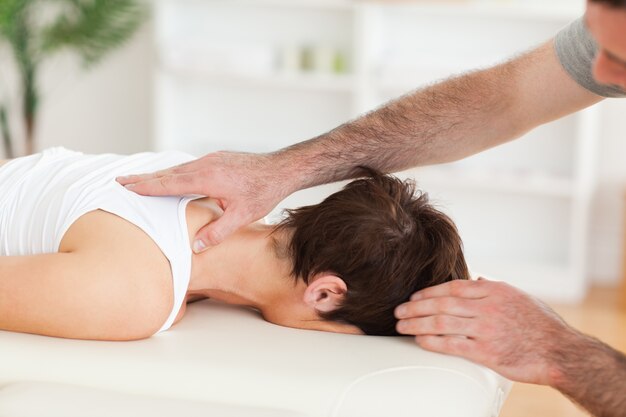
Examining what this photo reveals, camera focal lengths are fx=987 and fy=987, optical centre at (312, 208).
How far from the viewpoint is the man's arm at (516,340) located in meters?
1.62

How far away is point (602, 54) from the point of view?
127cm

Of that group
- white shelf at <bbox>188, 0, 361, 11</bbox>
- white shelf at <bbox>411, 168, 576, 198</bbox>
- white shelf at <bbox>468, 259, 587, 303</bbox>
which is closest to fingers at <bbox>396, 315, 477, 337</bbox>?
white shelf at <bbox>468, 259, 587, 303</bbox>

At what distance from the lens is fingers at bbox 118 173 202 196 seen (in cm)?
185

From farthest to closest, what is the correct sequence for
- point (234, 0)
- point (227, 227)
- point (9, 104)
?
point (9, 104)
point (234, 0)
point (227, 227)

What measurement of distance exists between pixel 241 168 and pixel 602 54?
84cm

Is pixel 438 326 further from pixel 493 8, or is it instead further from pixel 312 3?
pixel 312 3

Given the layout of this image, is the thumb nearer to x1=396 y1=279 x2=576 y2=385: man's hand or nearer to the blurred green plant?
x1=396 y1=279 x2=576 y2=385: man's hand

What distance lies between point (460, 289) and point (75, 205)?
28.0 inches

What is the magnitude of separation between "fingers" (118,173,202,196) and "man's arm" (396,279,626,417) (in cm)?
45

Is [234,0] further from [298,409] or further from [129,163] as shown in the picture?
[298,409]

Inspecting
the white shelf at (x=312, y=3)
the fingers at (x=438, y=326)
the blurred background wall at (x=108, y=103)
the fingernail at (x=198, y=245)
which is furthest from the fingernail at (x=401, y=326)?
the blurred background wall at (x=108, y=103)

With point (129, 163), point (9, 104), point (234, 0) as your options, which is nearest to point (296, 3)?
point (234, 0)

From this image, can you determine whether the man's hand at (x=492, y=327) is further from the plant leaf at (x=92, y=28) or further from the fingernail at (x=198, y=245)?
the plant leaf at (x=92, y=28)

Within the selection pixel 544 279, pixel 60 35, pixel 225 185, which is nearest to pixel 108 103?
pixel 60 35
